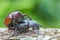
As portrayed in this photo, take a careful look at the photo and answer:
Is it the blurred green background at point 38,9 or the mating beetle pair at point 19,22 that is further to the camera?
the blurred green background at point 38,9

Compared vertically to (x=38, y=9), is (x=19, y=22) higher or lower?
lower

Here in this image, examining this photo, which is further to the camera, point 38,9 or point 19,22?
point 38,9

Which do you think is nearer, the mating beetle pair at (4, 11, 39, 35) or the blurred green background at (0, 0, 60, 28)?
the mating beetle pair at (4, 11, 39, 35)

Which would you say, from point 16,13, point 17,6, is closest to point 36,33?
point 16,13

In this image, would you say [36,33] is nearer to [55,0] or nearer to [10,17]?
[10,17]

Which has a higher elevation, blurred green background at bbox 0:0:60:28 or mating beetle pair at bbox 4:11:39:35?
blurred green background at bbox 0:0:60:28

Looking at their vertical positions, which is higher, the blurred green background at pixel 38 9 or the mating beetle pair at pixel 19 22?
the blurred green background at pixel 38 9
